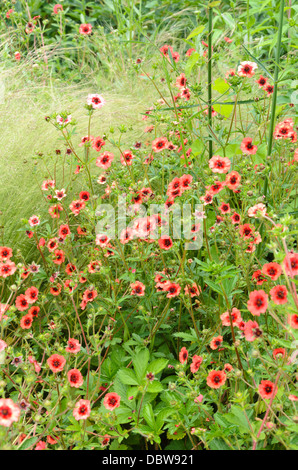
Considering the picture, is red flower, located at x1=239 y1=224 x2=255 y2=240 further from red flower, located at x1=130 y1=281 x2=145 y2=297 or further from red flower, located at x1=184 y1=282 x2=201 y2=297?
red flower, located at x1=130 y1=281 x2=145 y2=297

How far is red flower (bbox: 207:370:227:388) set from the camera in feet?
4.06

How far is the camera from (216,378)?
1251mm

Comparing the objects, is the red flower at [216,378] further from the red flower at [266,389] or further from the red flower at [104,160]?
the red flower at [104,160]

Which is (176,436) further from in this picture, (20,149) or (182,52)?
(182,52)

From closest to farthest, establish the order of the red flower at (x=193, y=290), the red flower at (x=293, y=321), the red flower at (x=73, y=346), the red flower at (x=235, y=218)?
the red flower at (x=293, y=321) → the red flower at (x=73, y=346) → the red flower at (x=193, y=290) → the red flower at (x=235, y=218)

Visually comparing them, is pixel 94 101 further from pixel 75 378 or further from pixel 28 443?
pixel 28 443

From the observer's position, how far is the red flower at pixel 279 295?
1.15 metres

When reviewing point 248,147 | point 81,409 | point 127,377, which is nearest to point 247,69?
point 248,147

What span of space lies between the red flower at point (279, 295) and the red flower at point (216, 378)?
258 millimetres

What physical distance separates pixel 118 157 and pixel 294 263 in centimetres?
146

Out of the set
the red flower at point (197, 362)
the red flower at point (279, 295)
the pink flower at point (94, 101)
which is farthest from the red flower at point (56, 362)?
the pink flower at point (94, 101)

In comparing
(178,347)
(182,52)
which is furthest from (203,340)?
(182,52)

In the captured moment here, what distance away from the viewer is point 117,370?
156 cm

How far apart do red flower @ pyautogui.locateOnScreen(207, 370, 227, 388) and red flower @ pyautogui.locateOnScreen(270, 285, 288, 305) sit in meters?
0.26
